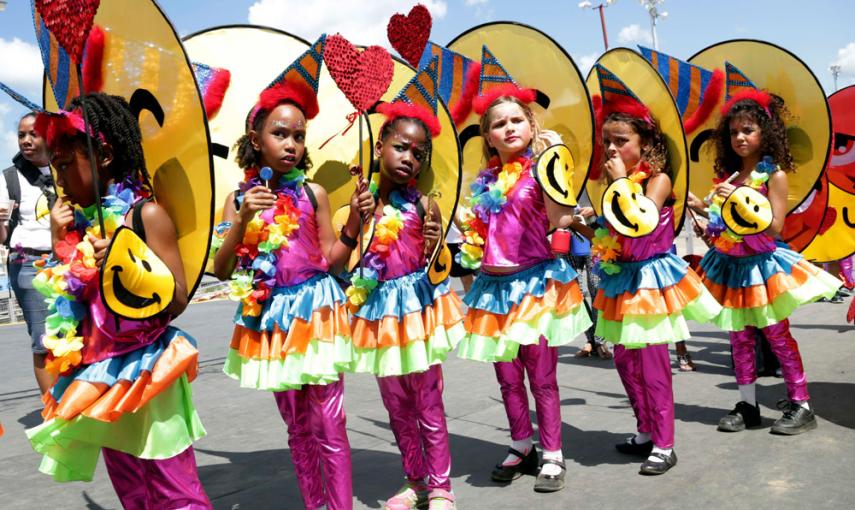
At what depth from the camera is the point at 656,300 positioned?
3.93 metres

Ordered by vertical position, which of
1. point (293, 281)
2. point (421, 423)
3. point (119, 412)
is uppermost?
point (293, 281)

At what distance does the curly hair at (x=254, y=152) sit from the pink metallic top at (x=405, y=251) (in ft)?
1.61

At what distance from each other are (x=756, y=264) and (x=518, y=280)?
5.68ft

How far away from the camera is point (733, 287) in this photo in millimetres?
4598

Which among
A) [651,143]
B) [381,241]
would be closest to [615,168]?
[651,143]

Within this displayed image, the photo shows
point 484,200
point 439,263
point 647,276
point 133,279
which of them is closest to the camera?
point 133,279

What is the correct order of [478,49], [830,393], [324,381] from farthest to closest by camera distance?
[830,393] → [478,49] → [324,381]

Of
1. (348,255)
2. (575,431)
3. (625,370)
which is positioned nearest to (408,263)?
(348,255)

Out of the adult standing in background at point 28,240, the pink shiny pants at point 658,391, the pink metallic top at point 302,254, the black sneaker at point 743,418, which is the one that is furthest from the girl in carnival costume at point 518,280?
the adult standing in background at point 28,240

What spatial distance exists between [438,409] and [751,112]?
260 centimetres

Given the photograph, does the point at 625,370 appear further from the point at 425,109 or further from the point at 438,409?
the point at 425,109

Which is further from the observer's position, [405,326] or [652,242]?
[652,242]

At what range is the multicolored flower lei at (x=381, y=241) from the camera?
3.60 metres

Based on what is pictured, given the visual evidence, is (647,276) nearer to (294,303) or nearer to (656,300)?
(656,300)
